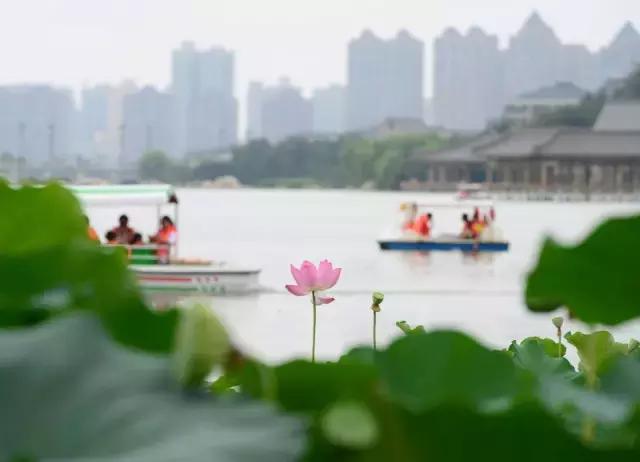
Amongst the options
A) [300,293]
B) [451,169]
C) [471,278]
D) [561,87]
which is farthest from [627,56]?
[300,293]

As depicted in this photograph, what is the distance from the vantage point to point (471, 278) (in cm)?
1184

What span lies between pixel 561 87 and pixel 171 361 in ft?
134

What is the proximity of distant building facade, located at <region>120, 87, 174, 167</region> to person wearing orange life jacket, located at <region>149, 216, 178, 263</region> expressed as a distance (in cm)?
4152

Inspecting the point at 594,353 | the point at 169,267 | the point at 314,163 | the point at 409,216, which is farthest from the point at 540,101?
the point at 594,353

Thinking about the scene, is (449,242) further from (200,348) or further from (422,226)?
(200,348)

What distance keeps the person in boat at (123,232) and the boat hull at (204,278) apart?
19cm

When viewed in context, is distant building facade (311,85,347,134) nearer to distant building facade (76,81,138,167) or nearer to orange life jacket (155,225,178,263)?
distant building facade (76,81,138,167)

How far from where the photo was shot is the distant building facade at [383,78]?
2122 inches

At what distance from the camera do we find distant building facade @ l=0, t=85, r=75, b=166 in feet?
150

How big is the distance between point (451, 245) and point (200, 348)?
37.5ft

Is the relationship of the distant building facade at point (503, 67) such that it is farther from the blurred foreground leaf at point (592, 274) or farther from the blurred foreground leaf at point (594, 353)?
the blurred foreground leaf at point (592, 274)

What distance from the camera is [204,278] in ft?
24.6

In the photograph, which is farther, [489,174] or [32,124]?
[32,124]

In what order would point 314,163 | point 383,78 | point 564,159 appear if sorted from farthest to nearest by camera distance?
1. point 383,78
2. point 314,163
3. point 564,159
